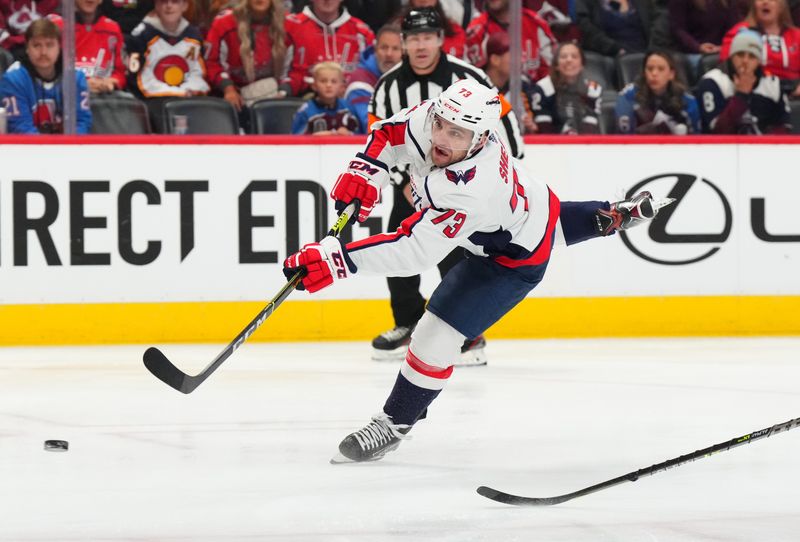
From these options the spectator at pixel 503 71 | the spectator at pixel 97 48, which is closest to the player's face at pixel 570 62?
the spectator at pixel 503 71

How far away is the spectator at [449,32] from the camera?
6.09 metres

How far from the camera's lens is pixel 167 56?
5988 mm

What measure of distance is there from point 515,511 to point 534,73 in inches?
140

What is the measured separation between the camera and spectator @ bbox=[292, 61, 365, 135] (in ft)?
19.4

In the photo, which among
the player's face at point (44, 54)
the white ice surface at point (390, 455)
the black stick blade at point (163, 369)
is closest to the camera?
the white ice surface at point (390, 455)

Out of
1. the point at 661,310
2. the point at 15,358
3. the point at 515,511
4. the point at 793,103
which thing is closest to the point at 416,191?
the point at 515,511

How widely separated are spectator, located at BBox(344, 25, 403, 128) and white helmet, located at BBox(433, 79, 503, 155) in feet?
9.44

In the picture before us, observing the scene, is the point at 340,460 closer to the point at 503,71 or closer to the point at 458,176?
the point at 458,176

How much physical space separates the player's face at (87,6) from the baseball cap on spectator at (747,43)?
297 cm

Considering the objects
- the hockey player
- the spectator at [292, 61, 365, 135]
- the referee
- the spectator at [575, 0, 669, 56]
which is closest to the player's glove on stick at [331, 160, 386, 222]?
the hockey player

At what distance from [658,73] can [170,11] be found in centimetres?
227

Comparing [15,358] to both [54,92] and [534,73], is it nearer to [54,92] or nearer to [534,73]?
[54,92]

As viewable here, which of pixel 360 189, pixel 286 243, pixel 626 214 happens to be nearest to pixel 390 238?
pixel 360 189

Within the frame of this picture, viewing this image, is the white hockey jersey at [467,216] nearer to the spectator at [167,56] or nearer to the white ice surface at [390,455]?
the white ice surface at [390,455]
